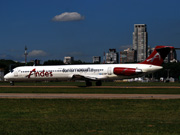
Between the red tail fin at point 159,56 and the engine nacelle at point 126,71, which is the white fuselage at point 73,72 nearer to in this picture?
the engine nacelle at point 126,71

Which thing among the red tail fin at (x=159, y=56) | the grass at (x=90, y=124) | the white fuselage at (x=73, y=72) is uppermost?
the red tail fin at (x=159, y=56)

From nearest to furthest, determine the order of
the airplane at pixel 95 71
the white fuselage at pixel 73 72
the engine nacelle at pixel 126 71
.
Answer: the engine nacelle at pixel 126 71 → the airplane at pixel 95 71 → the white fuselage at pixel 73 72

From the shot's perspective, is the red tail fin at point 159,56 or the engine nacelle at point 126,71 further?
the red tail fin at point 159,56

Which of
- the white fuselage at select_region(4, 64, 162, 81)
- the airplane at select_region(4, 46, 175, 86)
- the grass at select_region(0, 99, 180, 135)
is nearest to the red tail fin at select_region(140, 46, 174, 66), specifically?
Result: the airplane at select_region(4, 46, 175, 86)

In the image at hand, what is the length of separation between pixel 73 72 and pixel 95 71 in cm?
386

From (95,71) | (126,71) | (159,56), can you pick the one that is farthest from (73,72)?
(159,56)

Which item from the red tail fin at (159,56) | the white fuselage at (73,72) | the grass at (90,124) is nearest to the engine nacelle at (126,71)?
the white fuselage at (73,72)

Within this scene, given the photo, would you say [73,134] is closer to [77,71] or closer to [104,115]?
[104,115]

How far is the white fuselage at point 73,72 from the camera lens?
48.4 meters

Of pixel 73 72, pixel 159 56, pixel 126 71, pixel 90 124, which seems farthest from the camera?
pixel 73 72

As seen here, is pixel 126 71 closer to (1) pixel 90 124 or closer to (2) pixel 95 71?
(2) pixel 95 71

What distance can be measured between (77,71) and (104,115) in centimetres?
3679

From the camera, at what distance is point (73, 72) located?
5178cm

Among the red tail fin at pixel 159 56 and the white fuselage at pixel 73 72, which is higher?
the red tail fin at pixel 159 56
